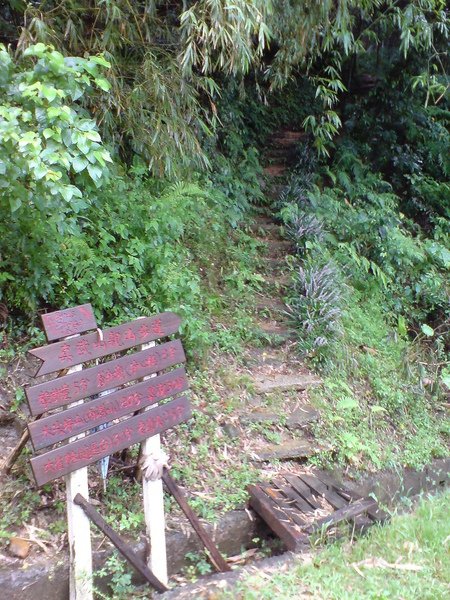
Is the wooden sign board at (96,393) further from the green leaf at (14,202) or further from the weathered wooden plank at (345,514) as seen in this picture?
the weathered wooden plank at (345,514)

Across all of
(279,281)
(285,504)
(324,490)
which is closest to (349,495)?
(324,490)

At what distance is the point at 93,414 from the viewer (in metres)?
3.26

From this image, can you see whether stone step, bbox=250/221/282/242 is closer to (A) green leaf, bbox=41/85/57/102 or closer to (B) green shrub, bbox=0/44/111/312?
(B) green shrub, bbox=0/44/111/312

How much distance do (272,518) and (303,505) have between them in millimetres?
330

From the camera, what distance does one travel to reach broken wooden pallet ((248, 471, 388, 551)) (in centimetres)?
381

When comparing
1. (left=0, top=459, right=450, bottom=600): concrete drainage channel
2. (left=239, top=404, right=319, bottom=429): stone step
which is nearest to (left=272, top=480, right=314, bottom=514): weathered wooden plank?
(left=0, top=459, right=450, bottom=600): concrete drainage channel

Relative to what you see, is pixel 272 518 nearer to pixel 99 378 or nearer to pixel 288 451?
pixel 288 451

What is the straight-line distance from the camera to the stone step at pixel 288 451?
4.59m

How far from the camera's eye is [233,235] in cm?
762

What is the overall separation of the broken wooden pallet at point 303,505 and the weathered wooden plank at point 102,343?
4.67 feet

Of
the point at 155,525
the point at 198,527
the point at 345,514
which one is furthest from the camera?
the point at 345,514

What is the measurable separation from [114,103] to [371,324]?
151 inches

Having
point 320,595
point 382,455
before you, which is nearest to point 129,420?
point 320,595

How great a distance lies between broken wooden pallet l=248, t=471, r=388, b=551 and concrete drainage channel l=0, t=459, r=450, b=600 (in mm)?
150
